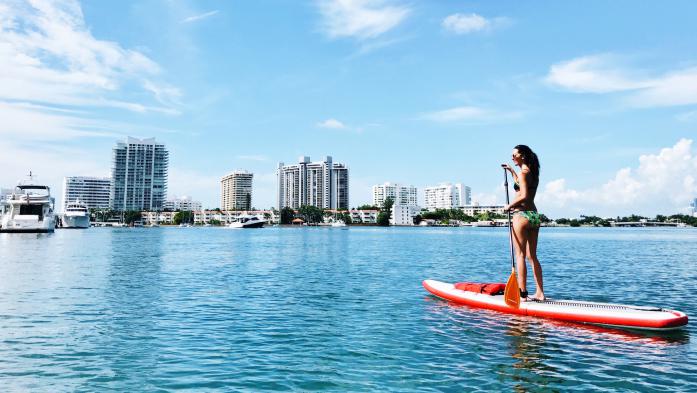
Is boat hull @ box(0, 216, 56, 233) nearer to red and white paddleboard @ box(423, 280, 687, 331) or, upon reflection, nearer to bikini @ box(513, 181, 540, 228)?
red and white paddleboard @ box(423, 280, 687, 331)

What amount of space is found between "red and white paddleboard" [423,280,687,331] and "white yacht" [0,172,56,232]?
351 feet

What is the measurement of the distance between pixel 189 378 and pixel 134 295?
13.4 meters

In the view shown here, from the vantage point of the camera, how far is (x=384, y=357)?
11.0 meters

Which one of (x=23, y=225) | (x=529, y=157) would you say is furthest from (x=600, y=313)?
(x=23, y=225)

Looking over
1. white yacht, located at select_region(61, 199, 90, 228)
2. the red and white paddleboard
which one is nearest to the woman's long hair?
the red and white paddleboard

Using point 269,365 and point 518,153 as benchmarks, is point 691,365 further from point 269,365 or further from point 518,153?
point 269,365

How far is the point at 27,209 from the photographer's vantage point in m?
98.8

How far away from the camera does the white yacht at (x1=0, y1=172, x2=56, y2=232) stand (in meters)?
95.1

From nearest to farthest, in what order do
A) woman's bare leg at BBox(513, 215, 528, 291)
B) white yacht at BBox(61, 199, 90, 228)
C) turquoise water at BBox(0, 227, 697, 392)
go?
1. turquoise water at BBox(0, 227, 697, 392)
2. woman's bare leg at BBox(513, 215, 528, 291)
3. white yacht at BBox(61, 199, 90, 228)

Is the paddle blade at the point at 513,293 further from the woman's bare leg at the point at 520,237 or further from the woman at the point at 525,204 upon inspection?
the woman at the point at 525,204

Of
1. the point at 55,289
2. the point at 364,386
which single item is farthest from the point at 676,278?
the point at 55,289

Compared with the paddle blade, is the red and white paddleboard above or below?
below

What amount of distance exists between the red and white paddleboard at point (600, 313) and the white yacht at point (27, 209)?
10704cm

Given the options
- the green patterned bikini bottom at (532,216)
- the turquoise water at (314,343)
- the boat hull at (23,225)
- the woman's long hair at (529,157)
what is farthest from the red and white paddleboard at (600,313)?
the boat hull at (23,225)
